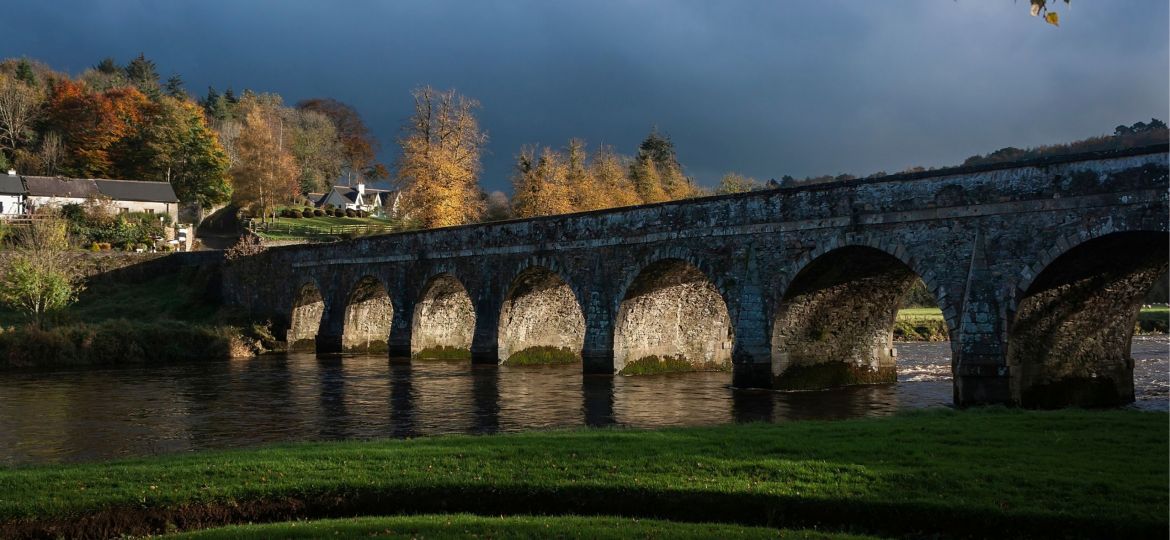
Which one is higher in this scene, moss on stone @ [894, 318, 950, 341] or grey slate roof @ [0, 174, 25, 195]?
grey slate roof @ [0, 174, 25, 195]

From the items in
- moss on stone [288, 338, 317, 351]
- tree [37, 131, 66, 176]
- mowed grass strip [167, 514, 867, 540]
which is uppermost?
tree [37, 131, 66, 176]

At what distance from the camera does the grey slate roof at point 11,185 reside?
252ft

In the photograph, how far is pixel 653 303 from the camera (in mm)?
31047

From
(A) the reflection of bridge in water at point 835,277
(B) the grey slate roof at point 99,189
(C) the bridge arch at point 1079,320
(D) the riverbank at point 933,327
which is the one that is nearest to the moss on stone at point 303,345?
(A) the reflection of bridge in water at point 835,277

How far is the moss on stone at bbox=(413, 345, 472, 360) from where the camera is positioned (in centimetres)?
4059

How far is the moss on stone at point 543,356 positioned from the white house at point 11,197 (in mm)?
60092

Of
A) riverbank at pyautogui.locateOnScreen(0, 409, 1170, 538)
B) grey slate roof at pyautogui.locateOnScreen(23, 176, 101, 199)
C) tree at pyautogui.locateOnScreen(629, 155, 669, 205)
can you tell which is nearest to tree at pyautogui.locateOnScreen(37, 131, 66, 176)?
grey slate roof at pyautogui.locateOnScreen(23, 176, 101, 199)

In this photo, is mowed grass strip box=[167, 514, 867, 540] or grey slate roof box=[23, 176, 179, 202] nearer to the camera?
mowed grass strip box=[167, 514, 867, 540]

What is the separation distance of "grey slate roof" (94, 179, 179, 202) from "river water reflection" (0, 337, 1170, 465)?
160ft

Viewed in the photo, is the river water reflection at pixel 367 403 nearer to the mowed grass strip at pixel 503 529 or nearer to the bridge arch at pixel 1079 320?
the bridge arch at pixel 1079 320

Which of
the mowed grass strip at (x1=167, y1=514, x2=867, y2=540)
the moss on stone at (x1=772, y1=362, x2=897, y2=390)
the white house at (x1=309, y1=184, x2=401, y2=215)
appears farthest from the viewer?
the white house at (x1=309, y1=184, x2=401, y2=215)

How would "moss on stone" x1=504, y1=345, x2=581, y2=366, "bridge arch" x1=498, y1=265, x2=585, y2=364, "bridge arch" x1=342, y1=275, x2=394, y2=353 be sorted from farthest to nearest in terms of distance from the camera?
"bridge arch" x1=342, y1=275, x2=394, y2=353
"moss on stone" x1=504, y1=345, x2=581, y2=366
"bridge arch" x1=498, y1=265, x2=585, y2=364

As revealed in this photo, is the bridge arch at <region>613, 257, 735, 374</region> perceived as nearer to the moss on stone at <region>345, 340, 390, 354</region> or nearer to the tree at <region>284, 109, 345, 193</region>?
the moss on stone at <region>345, 340, 390, 354</region>

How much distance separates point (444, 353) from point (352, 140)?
100728 mm
